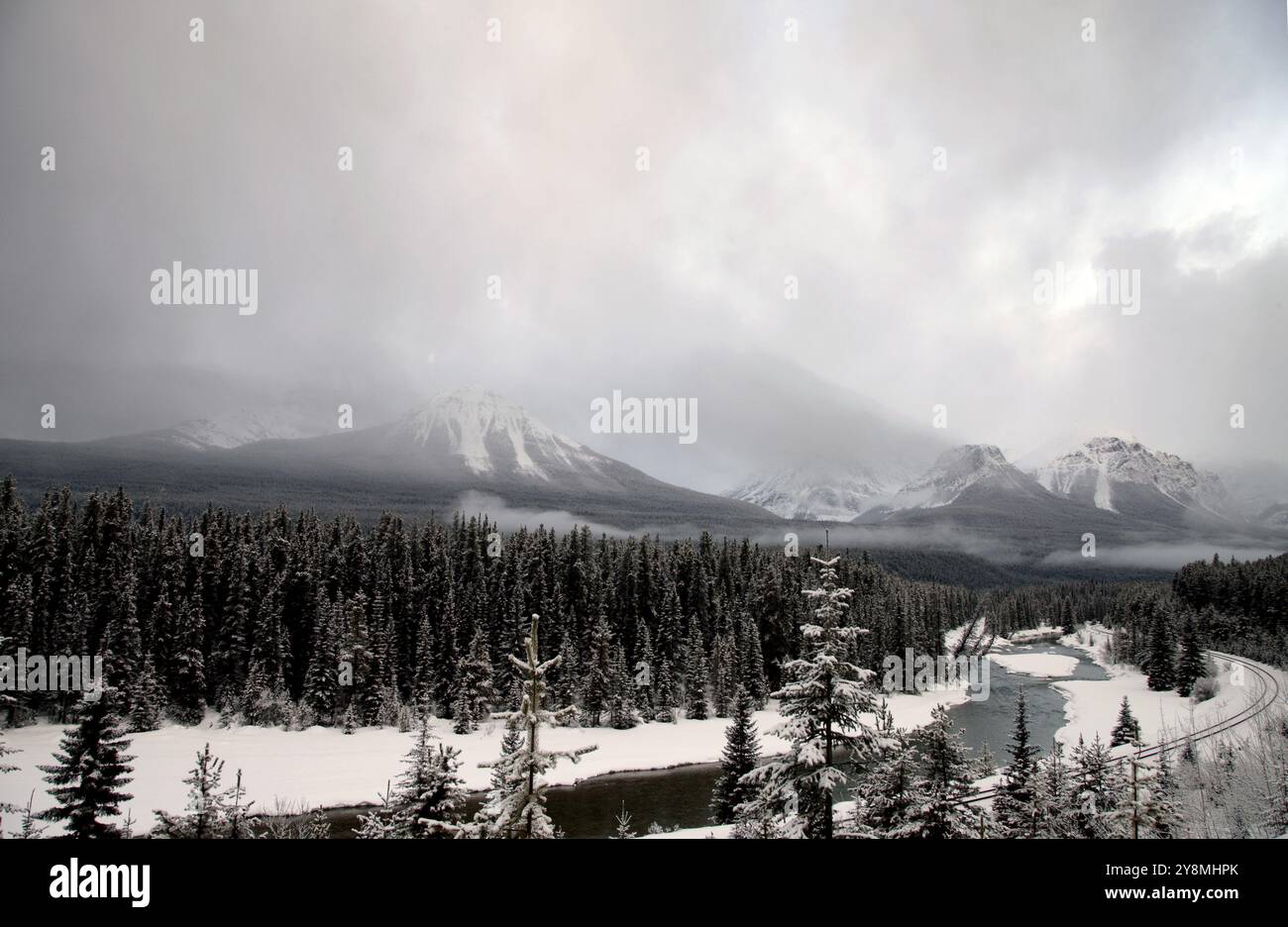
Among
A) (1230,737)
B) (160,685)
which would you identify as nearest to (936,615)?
(1230,737)

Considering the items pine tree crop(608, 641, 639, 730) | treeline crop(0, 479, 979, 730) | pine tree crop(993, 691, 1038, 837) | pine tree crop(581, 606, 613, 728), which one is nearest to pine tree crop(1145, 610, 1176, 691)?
treeline crop(0, 479, 979, 730)

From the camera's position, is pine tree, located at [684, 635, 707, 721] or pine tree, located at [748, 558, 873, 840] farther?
pine tree, located at [684, 635, 707, 721]

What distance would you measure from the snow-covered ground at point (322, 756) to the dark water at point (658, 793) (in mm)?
1778

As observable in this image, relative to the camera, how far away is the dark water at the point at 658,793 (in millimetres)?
36531

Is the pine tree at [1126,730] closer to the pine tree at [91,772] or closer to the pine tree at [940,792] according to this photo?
the pine tree at [940,792]

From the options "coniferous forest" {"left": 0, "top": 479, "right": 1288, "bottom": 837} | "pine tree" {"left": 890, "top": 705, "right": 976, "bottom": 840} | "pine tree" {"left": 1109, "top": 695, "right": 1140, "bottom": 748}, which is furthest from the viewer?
"coniferous forest" {"left": 0, "top": 479, "right": 1288, "bottom": 837}

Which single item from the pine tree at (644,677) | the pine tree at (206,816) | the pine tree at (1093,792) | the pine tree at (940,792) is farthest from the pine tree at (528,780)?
the pine tree at (644,677)

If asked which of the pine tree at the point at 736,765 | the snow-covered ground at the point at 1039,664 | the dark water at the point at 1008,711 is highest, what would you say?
the pine tree at the point at 736,765

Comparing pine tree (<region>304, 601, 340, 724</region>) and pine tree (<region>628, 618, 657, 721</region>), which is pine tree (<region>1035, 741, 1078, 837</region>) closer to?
pine tree (<region>628, 618, 657, 721</region>)

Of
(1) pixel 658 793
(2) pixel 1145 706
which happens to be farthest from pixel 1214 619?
(1) pixel 658 793

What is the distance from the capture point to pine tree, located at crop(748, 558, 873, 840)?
13.4 m

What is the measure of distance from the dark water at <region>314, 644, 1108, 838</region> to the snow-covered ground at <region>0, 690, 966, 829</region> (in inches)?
70.0
